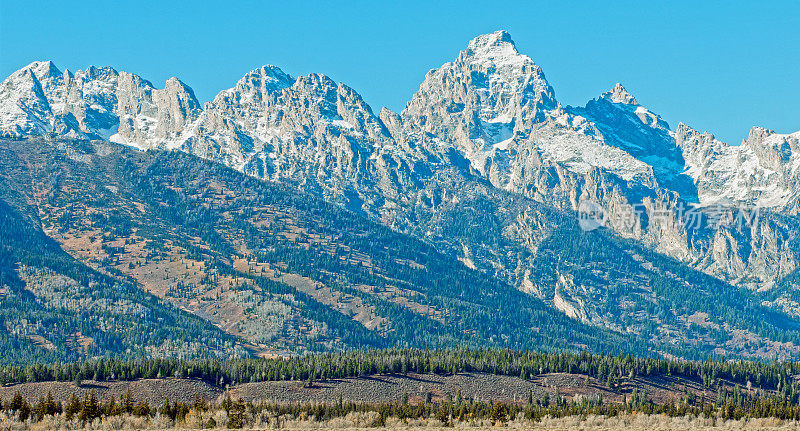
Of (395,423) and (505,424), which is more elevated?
(505,424)

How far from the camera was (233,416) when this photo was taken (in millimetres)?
173000

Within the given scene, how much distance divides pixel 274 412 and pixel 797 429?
91423 millimetres

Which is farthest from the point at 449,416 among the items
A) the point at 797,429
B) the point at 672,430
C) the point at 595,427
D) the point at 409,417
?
the point at 797,429

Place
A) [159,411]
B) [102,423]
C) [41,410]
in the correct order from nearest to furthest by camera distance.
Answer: [102,423] < [41,410] < [159,411]

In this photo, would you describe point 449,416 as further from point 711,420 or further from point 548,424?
point 711,420

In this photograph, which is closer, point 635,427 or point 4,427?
point 4,427

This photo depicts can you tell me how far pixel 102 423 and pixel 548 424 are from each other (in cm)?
7453

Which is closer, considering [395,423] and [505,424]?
[505,424]

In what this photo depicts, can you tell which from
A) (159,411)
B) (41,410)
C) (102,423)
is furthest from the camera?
(159,411)

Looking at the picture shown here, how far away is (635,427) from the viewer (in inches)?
6639

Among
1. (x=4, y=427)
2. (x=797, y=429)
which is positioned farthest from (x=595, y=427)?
(x=4, y=427)

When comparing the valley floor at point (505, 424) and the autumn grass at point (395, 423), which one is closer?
the valley floor at point (505, 424)

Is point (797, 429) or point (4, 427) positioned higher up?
point (797, 429)

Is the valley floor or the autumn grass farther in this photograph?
the autumn grass
